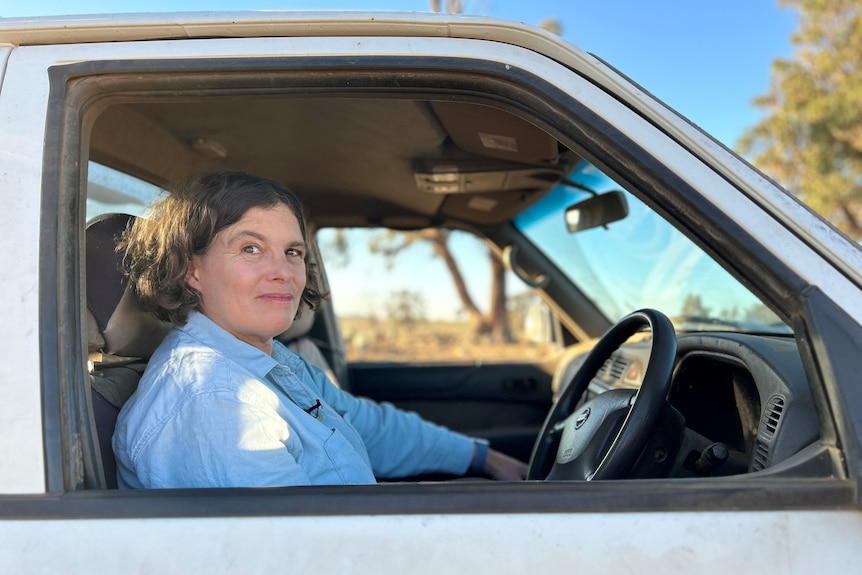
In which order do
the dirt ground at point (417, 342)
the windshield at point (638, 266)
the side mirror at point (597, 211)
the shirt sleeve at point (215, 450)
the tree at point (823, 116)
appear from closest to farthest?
1. the shirt sleeve at point (215, 450)
2. the windshield at point (638, 266)
3. the side mirror at point (597, 211)
4. the tree at point (823, 116)
5. the dirt ground at point (417, 342)

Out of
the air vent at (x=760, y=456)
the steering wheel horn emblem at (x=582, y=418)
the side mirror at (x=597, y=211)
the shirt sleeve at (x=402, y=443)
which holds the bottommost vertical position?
the shirt sleeve at (x=402, y=443)

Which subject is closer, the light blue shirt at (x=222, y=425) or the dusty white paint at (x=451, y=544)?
the dusty white paint at (x=451, y=544)

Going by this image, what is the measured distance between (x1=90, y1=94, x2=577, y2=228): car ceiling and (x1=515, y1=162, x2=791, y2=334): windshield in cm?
14

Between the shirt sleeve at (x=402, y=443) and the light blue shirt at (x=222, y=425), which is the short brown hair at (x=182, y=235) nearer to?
the light blue shirt at (x=222, y=425)

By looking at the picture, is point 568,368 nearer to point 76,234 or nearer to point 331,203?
point 331,203

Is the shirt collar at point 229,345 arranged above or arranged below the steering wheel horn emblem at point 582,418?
above

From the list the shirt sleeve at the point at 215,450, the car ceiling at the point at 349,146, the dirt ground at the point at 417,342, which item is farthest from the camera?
the dirt ground at the point at 417,342

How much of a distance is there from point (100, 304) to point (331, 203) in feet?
6.44

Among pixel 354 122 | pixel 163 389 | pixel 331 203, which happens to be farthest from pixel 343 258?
pixel 163 389

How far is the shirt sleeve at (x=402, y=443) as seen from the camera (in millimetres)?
2180

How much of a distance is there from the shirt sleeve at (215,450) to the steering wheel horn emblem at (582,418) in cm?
71

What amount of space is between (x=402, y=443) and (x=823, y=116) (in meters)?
12.8

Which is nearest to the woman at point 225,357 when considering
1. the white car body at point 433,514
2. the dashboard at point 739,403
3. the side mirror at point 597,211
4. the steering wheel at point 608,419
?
the white car body at point 433,514

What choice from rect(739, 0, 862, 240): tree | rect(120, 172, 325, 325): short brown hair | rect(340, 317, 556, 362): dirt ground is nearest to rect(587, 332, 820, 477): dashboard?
rect(120, 172, 325, 325): short brown hair
